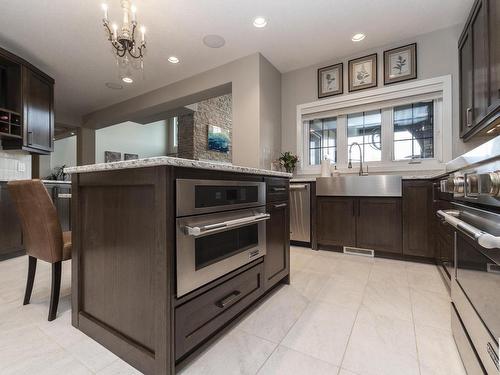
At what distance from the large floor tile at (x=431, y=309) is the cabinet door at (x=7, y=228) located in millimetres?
4029

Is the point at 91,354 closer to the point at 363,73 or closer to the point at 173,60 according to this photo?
the point at 173,60

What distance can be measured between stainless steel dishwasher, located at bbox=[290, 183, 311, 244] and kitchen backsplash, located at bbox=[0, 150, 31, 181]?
3863mm

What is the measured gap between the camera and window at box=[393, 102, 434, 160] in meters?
2.84

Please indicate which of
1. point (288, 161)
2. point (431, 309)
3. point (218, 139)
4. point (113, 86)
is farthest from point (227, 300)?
point (218, 139)

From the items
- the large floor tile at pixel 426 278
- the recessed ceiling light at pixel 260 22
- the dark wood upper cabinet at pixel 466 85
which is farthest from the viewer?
the recessed ceiling light at pixel 260 22

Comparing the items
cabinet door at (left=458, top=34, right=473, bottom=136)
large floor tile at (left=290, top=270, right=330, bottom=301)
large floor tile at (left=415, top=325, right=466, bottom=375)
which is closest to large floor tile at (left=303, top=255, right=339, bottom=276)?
large floor tile at (left=290, top=270, right=330, bottom=301)

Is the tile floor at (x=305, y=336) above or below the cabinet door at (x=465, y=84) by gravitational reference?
below

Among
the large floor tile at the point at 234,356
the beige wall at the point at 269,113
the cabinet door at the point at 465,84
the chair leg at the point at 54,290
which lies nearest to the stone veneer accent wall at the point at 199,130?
the beige wall at the point at 269,113

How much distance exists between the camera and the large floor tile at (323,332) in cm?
115

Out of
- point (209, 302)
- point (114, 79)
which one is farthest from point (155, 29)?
point (209, 302)

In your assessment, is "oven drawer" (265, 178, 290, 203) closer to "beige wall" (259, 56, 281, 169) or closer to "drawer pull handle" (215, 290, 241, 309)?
"drawer pull handle" (215, 290, 241, 309)

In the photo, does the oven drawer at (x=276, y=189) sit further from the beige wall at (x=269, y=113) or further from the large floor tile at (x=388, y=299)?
the beige wall at (x=269, y=113)

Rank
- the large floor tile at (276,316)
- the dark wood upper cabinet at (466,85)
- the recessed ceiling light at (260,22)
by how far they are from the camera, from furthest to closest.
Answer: the recessed ceiling light at (260,22)
the dark wood upper cabinet at (466,85)
the large floor tile at (276,316)

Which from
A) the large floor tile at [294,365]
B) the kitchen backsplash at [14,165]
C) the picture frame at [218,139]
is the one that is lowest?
the large floor tile at [294,365]
